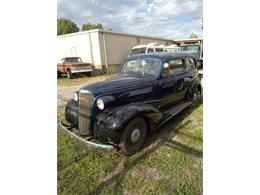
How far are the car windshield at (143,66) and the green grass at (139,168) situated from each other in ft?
4.30

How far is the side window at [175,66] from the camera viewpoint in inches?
159

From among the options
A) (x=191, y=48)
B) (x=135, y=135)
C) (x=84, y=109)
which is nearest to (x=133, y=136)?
(x=135, y=135)

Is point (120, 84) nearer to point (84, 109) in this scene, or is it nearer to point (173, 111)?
point (84, 109)

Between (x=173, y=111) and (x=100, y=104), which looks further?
(x=173, y=111)

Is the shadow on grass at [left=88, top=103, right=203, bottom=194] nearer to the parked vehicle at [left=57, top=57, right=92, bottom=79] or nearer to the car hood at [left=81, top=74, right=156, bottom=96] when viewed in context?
the car hood at [left=81, top=74, right=156, bottom=96]

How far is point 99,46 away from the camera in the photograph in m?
13.4

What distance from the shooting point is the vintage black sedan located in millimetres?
2704

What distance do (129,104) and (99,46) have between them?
1123 centimetres

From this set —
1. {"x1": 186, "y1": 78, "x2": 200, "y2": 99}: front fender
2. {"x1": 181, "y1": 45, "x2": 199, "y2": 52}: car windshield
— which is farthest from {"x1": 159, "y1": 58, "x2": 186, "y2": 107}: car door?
{"x1": 181, "y1": 45, "x2": 199, "y2": 52}: car windshield

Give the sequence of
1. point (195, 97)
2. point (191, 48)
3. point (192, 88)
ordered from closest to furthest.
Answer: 1. point (192, 88)
2. point (195, 97)
3. point (191, 48)

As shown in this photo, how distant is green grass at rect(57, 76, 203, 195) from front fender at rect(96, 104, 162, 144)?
17.4 inches

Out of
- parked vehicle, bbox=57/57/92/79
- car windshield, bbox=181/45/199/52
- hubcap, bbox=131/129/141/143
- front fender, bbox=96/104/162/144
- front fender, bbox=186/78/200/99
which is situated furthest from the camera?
car windshield, bbox=181/45/199/52
